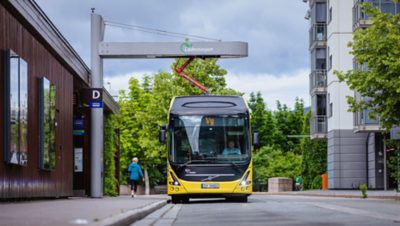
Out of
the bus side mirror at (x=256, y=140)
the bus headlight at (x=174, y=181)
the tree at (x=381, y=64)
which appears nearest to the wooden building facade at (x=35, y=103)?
the bus headlight at (x=174, y=181)

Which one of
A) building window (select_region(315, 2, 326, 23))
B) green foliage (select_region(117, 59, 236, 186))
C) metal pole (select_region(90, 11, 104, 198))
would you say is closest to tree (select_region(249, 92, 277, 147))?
green foliage (select_region(117, 59, 236, 186))

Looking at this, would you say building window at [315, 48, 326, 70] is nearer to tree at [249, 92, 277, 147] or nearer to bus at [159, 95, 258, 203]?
bus at [159, 95, 258, 203]

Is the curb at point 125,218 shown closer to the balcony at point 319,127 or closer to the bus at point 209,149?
the bus at point 209,149

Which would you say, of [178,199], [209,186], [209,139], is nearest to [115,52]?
[178,199]

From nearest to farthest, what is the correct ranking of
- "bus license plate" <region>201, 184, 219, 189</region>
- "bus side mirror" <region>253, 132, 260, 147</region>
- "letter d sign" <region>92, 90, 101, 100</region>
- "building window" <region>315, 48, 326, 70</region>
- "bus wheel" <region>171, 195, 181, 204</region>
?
"bus license plate" <region>201, 184, 219, 189</region>, "bus side mirror" <region>253, 132, 260, 147</region>, "bus wheel" <region>171, 195, 181, 204</region>, "letter d sign" <region>92, 90, 101, 100</region>, "building window" <region>315, 48, 326, 70</region>

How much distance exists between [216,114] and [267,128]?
77638mm

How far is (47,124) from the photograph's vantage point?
2336 centimetres

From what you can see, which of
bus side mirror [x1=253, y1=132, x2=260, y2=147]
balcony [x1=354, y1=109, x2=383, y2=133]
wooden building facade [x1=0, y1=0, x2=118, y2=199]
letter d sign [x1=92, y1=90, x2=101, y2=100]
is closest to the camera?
wooden building facade [x1=0, y1=0, x2=118, y2=199]

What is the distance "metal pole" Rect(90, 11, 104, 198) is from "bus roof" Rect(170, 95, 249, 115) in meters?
5.10

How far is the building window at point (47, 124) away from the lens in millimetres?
22500

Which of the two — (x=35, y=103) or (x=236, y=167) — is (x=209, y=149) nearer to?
(x=236, y=167)

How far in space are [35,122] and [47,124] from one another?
3.86ft

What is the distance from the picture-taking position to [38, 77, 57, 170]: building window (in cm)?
2250

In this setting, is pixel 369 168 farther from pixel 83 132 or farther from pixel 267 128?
pixel 267 128
